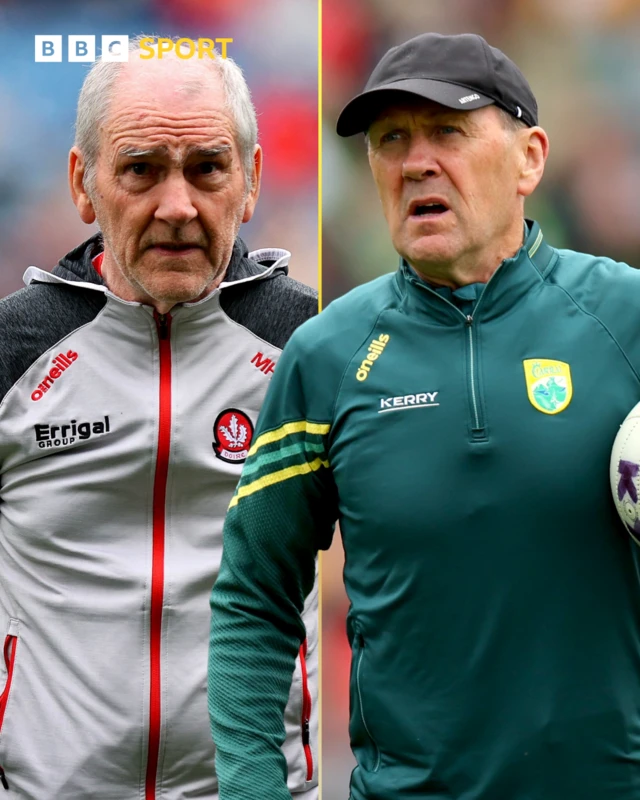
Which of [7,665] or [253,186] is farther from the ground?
[253,186]

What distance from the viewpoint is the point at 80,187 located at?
295cm

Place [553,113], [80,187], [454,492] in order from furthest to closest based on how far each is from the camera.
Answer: [553,113] < [80,187] < [454,492]

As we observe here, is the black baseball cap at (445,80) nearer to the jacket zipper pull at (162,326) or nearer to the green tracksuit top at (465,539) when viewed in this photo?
the green tracksuit top at (465,539)

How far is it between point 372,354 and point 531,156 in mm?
471

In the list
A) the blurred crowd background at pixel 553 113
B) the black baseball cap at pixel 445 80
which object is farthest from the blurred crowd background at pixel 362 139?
the black baseball cap at pixel 445 80

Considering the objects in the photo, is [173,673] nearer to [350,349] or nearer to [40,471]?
[40,471]

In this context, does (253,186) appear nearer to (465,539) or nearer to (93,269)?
(93,269)

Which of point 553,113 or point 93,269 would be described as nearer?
point 93,269

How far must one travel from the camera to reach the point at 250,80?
4164mm

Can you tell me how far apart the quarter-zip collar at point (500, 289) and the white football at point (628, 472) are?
29 cm

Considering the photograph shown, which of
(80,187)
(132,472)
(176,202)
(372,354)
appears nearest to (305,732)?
(132,472)

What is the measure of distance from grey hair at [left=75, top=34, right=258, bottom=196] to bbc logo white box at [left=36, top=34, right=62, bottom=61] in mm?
1130

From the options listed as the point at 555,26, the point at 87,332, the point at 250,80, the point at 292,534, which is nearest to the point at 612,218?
the point at 555,26

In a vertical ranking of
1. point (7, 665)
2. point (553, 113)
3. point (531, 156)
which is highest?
point (553, 113)
